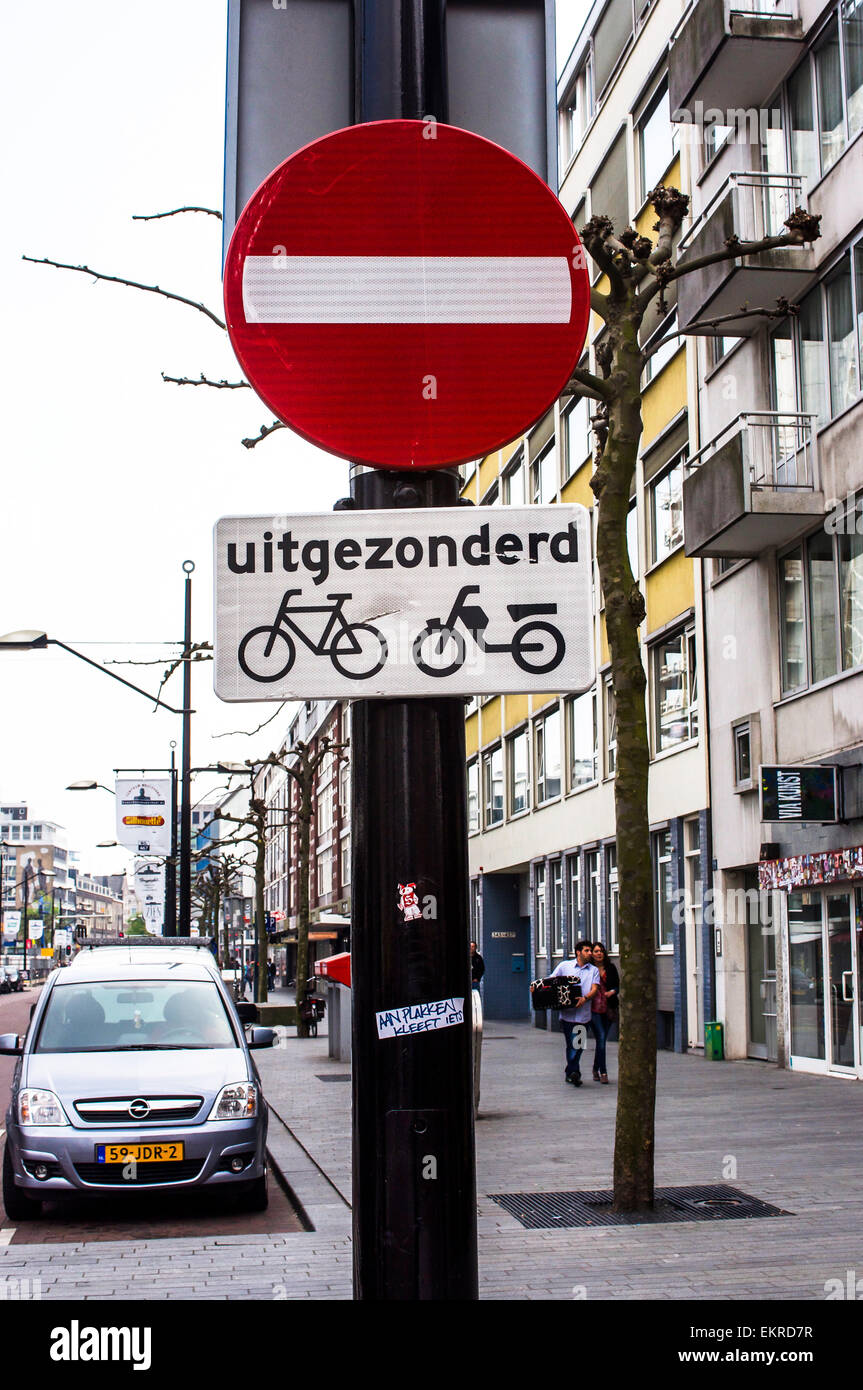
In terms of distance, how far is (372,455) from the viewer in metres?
2.61

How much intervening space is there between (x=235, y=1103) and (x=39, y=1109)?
131 cm

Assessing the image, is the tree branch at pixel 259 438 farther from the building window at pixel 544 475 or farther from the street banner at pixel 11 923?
the street banner at pixel 11 923

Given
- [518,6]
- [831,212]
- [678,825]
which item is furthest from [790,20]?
[518,6]

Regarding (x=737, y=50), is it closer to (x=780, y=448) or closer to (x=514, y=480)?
(x=780, y=448)

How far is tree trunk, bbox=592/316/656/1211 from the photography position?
9867 mm

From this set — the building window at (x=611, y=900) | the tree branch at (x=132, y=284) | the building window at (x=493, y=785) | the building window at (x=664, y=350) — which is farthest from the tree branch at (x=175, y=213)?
the building window at (x=493, y=785)

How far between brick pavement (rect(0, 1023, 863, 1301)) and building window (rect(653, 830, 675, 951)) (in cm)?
836

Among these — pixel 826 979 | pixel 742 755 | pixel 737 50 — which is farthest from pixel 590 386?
pixel 742 755

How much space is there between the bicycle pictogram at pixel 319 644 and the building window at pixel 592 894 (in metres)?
30.9

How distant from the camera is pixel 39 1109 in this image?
10.5 metres

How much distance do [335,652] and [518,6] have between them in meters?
1.53

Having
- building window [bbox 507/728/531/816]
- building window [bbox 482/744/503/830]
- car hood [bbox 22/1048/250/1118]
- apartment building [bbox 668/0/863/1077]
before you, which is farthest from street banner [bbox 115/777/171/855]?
car hood [bbox 22/1048/250/1118]

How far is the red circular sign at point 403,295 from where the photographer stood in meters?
2.62

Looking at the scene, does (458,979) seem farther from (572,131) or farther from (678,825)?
(572,131)
